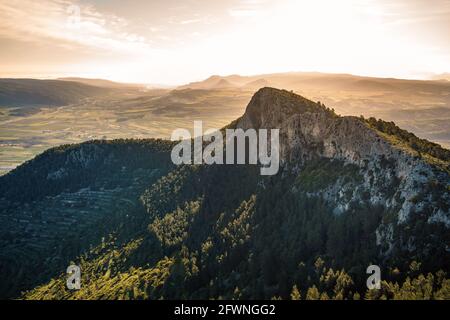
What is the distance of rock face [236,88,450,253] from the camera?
Result: 110500 mm

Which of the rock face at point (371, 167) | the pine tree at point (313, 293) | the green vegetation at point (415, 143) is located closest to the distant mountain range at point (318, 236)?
the rock face at point (371, 167)

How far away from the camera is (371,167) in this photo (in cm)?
13762

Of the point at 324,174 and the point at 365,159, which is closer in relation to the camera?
the point at 365,159

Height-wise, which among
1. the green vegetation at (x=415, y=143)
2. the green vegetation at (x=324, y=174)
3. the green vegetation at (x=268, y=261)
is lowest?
the green vegetation at (x=268, y=261)

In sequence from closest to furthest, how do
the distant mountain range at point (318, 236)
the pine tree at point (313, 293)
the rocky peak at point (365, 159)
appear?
the pine tree at point (313, 293) → the distant mountain range at point (318, 236) → the rocky peak at point (365, 159)

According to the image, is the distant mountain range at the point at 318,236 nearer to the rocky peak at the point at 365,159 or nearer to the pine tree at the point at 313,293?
the rocky peak at the point at 365,159

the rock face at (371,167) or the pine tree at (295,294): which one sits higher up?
the rock face at (371,167)

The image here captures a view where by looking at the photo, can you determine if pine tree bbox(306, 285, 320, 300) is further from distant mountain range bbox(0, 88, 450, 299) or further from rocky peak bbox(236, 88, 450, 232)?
rocky peak bbox(236, 88, 450, 232)

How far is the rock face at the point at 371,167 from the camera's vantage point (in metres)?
110

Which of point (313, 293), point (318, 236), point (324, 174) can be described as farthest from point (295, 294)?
point (324, 174)

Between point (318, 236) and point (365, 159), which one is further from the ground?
point (365, 159)

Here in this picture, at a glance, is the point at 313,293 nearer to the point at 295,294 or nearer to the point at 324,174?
the point at 295,294

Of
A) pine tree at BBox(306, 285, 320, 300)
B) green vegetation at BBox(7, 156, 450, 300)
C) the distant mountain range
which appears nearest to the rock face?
the distant mountain range
